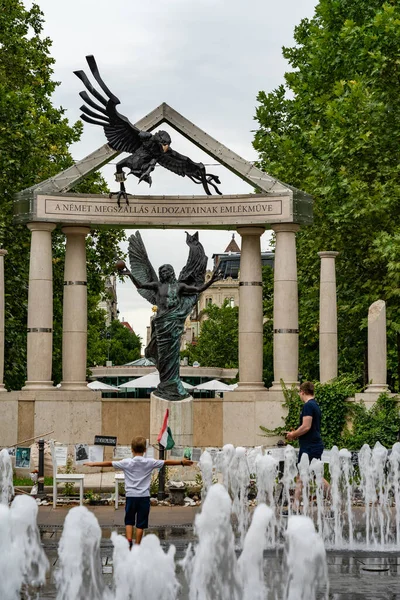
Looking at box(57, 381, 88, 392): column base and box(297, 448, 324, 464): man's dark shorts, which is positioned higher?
box(57, 381, 88, 392): column base

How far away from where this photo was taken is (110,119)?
95.2 ft

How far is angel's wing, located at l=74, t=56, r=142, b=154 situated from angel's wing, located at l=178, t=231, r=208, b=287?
8.27 feet

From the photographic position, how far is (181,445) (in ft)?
91.7

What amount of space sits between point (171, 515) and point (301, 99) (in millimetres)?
22196

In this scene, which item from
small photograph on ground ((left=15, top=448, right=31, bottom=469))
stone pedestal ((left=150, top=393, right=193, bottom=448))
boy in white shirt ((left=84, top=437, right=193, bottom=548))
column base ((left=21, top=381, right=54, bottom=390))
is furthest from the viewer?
column base ((left=21, top=381, right=54, bottom=390))

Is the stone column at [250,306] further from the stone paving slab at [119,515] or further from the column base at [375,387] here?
the stone paving slab at [119,515]

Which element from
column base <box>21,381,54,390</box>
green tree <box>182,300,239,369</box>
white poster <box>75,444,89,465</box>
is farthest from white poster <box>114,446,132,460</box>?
green tree <box>182,300,239,369</box>

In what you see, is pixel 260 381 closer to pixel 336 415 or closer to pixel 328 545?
pixel 336 415

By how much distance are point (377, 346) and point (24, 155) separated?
12.8 metres

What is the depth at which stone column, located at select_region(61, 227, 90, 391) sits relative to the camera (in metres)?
29.6

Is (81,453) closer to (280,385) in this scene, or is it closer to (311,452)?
(311,452)

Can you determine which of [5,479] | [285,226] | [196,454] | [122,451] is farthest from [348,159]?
[5,479]

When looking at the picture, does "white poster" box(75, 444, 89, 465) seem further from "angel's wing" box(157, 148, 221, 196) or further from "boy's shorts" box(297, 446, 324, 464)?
"angel's wing" box(157, 148, 221, 196)

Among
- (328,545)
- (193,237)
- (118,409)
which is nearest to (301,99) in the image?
(193,237)
